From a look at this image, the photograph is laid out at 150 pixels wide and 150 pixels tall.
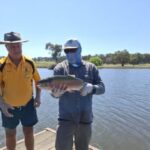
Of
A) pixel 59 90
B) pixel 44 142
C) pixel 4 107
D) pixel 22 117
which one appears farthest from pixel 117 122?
pixel 59 90

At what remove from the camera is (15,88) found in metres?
4.37

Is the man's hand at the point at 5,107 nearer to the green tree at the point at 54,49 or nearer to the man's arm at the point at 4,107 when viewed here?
the man's arm at the point at 4,107

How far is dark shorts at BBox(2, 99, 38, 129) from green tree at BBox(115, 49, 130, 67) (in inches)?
3620

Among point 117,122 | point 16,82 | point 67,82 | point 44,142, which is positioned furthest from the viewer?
point 117,122

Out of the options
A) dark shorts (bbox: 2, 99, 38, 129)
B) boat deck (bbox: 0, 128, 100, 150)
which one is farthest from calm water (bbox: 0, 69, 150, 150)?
dark shorts (bbox: 2, 99, 38, 129)

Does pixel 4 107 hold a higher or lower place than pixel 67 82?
lower

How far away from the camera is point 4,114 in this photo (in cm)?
436

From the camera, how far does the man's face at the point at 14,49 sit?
429cm

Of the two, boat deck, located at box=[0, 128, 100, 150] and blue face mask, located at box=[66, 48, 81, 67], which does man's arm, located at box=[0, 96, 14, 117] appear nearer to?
blue face mask, located at box=[66, 48, 81, 67]

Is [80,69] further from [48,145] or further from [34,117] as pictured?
[48,145]

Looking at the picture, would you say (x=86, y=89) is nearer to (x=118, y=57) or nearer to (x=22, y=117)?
(x=22, y=117)

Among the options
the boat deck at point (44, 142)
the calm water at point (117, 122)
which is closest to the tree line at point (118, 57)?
the calm water at point (117, 122)

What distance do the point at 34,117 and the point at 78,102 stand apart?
3.60 feet

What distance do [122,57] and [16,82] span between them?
302 ft
